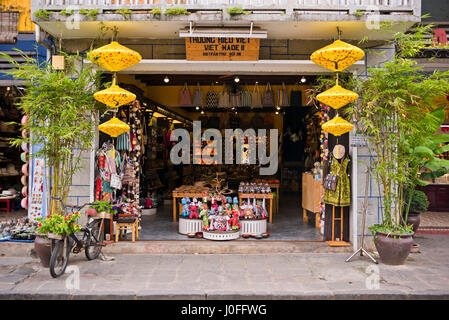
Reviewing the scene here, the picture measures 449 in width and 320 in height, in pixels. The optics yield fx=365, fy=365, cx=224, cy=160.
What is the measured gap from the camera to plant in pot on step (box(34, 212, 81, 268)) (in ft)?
19.5

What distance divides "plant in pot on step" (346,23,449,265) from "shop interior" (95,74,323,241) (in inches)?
68.0

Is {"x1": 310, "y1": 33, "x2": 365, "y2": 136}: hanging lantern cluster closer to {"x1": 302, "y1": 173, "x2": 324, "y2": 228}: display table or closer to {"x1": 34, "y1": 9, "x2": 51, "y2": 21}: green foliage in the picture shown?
{"x1": 302, "y1": 173, "x2": 324, "y2": 228}: display table

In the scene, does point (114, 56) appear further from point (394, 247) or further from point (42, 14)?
point (394, 247)

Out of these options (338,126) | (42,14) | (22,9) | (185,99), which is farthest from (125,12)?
(338,126)

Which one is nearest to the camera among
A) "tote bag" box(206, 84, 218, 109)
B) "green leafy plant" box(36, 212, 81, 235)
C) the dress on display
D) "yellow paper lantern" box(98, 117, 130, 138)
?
"green leafy plant" box(36, 212, 81, 235)

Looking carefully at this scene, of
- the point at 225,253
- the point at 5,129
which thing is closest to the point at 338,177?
the point at 225,253

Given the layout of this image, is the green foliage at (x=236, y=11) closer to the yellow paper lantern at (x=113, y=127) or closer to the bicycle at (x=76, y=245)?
the yellow paper lantern at (x=113, y=127)

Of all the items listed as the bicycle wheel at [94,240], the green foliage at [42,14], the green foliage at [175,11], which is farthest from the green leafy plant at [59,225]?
the green foliage at [175,11]

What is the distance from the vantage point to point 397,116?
21.7 feet

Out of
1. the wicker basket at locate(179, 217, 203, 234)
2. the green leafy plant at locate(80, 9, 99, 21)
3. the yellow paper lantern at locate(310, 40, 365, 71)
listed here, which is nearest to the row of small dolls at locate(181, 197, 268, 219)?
the wicker basket at locate(179, 217, 203, 234)

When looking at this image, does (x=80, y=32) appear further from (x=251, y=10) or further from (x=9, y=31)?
(x=251, y=10)

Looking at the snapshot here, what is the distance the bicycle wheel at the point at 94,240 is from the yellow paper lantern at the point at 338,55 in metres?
4.94

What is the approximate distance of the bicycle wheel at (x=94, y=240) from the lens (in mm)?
6648

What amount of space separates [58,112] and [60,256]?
2.52 metres
